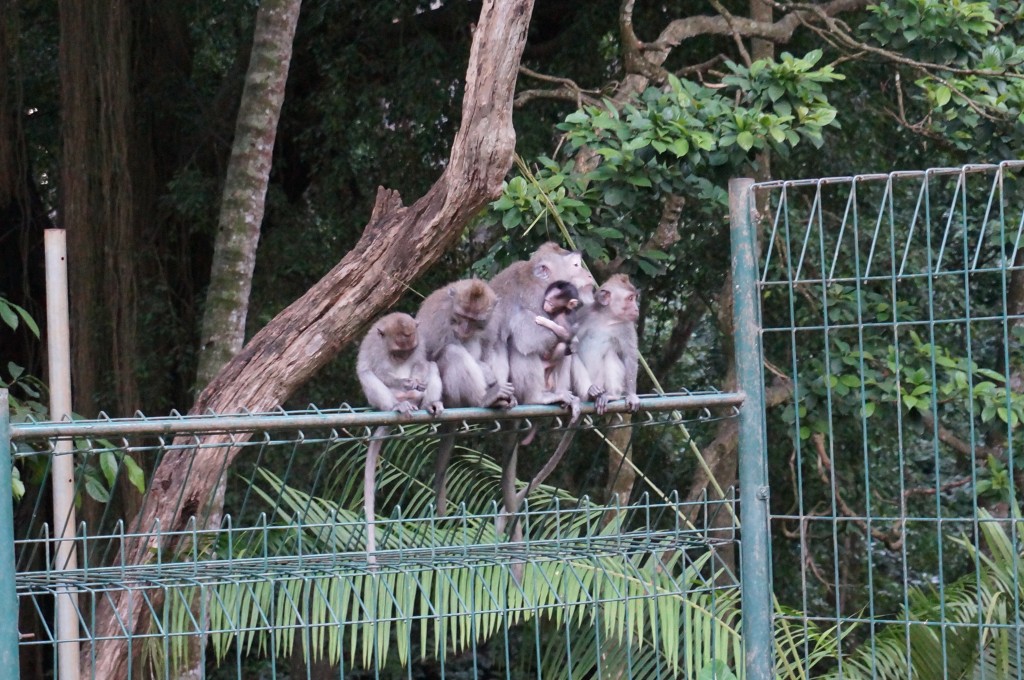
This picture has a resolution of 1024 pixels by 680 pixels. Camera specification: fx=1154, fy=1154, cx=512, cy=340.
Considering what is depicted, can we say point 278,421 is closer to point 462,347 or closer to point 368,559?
point 368,559

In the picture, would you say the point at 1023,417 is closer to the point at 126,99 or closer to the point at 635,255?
the point at 635,255

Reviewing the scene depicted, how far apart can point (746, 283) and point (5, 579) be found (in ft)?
5.62

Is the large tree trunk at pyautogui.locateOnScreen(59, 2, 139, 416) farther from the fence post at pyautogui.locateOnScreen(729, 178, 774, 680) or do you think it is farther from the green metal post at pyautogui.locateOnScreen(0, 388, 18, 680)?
the fence post at pyautogui.locateOnScreen(729, 178, 774, 680)

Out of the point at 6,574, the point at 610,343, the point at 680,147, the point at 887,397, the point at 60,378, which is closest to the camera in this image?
the point at 6,574

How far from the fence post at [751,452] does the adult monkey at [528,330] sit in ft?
2.02

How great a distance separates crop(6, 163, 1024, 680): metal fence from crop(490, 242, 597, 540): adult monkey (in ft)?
0.54

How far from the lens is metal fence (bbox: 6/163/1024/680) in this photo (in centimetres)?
250

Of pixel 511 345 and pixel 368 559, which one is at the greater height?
pixel 511 345

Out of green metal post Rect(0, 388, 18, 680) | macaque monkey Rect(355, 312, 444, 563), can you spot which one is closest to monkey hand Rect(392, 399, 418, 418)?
macaque monkey Rect(355, 312, 444, 563)

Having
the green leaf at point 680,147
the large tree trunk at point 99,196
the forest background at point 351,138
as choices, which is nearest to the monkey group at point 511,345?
the green leaf at point 680,147

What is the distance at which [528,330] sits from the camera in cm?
346

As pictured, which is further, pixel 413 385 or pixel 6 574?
pixel 413 385

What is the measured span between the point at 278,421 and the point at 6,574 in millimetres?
564

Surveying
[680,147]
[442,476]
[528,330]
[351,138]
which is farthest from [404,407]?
[351,138]
